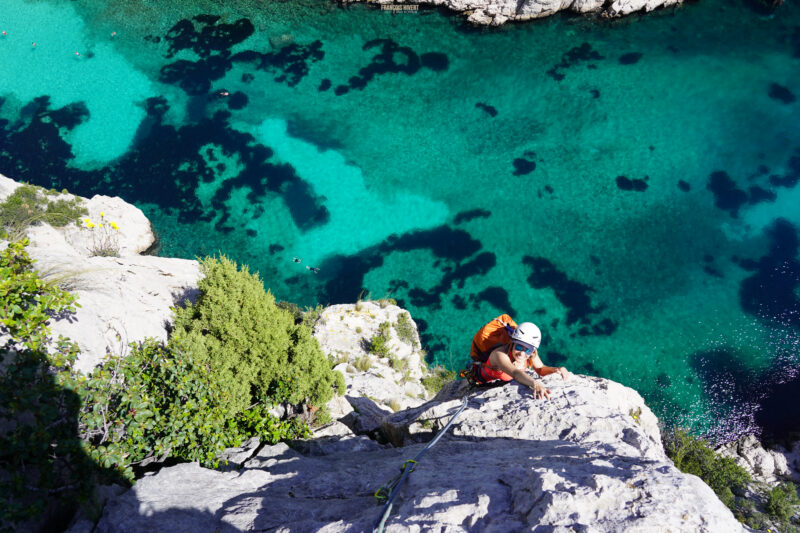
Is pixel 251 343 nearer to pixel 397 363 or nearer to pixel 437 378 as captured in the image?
pixel 397 363

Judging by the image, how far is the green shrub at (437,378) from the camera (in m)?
15.8

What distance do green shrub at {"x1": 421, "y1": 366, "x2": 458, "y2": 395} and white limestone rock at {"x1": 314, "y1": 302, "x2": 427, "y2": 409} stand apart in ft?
1.00

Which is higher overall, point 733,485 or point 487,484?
point 487,484

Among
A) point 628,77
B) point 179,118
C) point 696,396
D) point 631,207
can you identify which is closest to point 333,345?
point 696,396

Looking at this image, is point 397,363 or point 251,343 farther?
point 397,363

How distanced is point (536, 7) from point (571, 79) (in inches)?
234

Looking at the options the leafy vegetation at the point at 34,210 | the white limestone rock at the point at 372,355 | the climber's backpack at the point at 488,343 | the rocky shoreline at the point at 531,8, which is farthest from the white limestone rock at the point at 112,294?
the rocky shoreline at the point at 531,8

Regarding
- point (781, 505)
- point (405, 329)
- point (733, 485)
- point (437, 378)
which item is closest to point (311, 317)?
point (405, 329)

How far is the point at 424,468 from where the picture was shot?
5902mm

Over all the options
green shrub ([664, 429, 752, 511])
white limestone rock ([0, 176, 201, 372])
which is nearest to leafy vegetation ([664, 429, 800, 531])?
green shrub ([664, 429, 752, 511])

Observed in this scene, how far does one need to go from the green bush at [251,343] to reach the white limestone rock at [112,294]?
75cm

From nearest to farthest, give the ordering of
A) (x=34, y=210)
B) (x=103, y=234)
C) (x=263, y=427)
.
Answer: (x=263, y=427) → (x=34, y=210) → (x=103, y=234)

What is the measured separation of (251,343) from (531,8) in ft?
94.5

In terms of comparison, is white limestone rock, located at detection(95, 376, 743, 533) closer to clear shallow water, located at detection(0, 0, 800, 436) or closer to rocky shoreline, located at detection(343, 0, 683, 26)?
clear shallow water, located at detection(0, 0, 800, 436)
